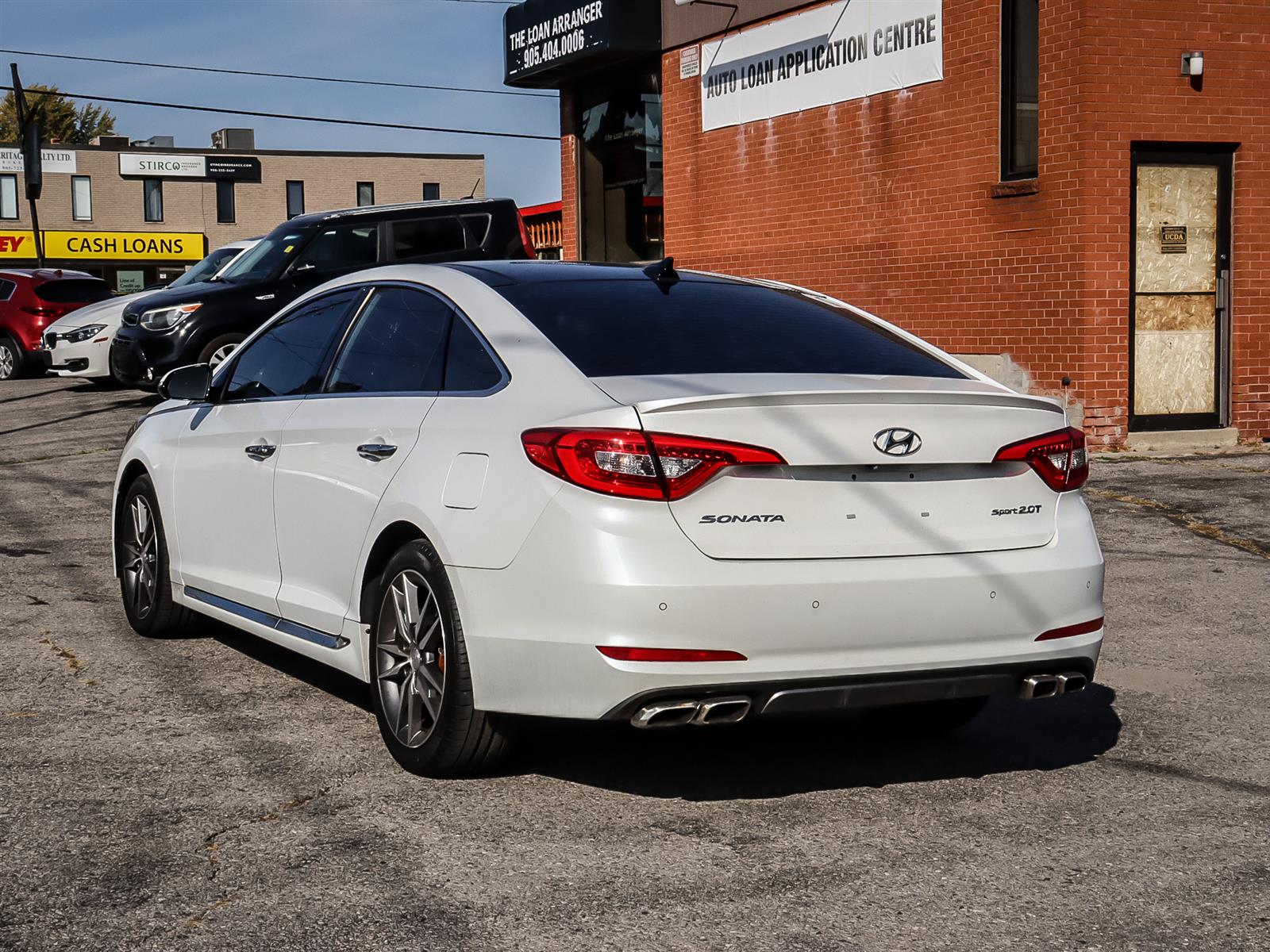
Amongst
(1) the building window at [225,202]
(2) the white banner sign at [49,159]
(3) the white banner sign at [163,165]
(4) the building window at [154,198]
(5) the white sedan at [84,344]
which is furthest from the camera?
(1) the building window at [225,202]

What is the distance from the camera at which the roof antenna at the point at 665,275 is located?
5.46 m

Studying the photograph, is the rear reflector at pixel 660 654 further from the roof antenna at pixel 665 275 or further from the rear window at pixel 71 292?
the rear window at pixel 71 292

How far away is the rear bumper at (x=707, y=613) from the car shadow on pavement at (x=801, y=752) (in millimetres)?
587

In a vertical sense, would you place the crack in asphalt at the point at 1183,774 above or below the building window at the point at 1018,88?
below

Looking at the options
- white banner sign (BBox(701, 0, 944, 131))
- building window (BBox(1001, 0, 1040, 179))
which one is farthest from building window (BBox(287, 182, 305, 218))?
building window (BBox(1001, 0, 1040, 179))

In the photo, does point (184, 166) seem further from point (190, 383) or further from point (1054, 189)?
point (190, 383)

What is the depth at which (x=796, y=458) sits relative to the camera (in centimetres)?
424

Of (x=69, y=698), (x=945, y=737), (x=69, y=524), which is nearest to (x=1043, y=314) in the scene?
(x=69, y=524)

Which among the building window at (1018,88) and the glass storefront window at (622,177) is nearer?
the building window at (1018,88)

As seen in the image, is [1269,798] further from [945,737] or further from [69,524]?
Answer: [69,524]

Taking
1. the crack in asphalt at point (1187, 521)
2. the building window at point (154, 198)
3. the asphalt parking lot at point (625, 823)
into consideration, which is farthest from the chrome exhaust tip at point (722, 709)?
the building window at point (154, 198)

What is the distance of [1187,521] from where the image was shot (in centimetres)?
1017

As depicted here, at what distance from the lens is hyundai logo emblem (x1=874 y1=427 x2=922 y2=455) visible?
4.34 m

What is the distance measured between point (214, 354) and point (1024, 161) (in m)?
8.35
